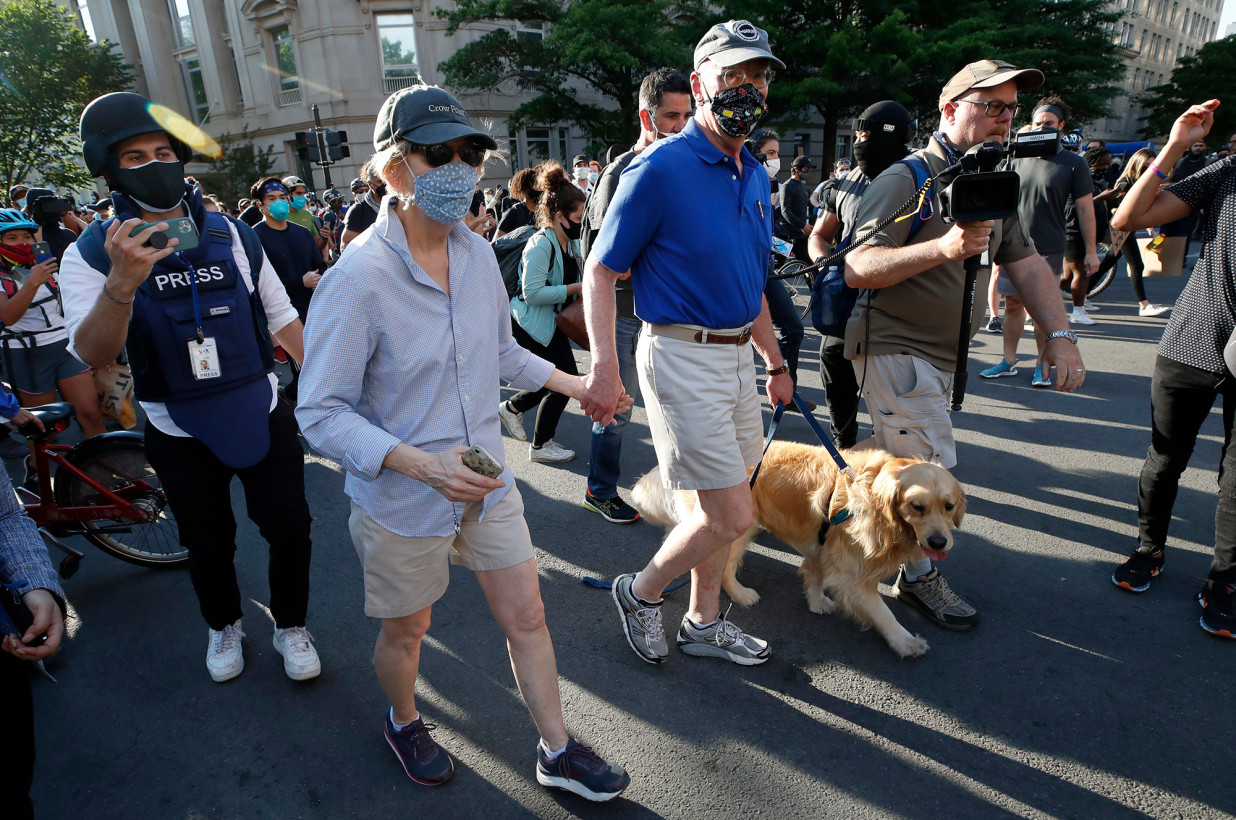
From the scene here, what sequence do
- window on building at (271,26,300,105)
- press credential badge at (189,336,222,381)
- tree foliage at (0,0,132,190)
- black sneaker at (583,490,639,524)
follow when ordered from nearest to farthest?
press credential badge at (189,336,222,381) < black sneaker at (583,490,639,524) < tree foliage at (0,0,132,190) < window on building at (271,26,300,105)

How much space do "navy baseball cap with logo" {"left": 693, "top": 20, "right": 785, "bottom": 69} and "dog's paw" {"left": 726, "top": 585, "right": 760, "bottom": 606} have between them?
2.35 metres

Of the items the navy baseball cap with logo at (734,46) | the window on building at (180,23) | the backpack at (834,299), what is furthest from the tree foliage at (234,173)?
the navy baseball cap with logo at (734,46)

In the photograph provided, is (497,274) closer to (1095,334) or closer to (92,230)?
(92,230)

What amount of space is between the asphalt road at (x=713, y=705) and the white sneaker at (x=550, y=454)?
1.23 metres

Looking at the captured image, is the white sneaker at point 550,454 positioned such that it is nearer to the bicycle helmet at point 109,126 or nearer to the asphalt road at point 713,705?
the asphalt road at point 713,705

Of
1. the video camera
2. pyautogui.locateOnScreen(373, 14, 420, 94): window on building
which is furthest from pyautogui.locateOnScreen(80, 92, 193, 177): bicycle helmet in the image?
pyautogui.locateOnScreen(373, 14, 420, 94): window on building

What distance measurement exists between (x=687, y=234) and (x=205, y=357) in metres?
Answer: 1.82

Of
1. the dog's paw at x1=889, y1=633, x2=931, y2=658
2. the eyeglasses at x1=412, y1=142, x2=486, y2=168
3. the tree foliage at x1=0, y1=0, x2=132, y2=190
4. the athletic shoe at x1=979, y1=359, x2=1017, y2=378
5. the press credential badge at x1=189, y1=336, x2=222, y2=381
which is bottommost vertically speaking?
the athletic shoe at x1=979, y1=359, x2=1017, y2=378

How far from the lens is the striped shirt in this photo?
5.83 feet

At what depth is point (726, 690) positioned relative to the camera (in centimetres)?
283

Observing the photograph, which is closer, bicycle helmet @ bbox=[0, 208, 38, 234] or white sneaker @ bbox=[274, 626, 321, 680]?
white sneaker @ bbox=[274, 626, 321, 680]

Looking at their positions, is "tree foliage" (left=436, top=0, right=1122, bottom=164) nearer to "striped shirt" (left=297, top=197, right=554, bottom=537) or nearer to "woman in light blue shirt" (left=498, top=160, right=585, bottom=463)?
"woman in light blue shirt" (left=498, top=160, right=585, bottom=463)

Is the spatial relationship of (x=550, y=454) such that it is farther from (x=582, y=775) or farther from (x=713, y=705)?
(x=582, y=775)

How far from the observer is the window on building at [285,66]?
33.6 metres
